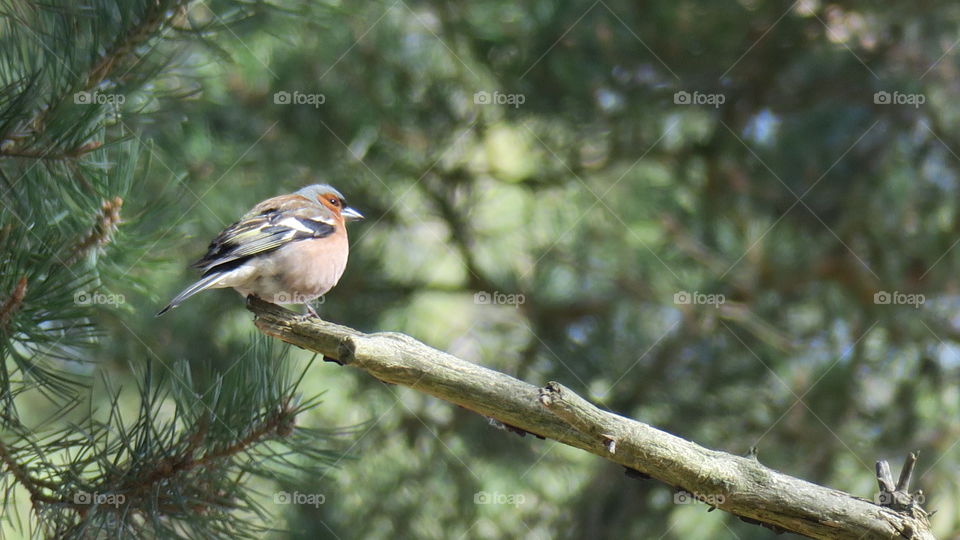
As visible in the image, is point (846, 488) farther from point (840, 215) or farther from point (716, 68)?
point (716, 68)

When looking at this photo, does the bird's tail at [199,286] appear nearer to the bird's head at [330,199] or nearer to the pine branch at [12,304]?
the pine branch at [12,304]

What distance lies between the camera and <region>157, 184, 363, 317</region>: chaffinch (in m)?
3.87

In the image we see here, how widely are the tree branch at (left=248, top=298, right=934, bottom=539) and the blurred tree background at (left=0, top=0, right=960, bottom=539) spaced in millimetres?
2983

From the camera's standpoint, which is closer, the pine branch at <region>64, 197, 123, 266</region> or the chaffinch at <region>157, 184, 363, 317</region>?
the pine branch at <region>64, 197, 123, 266</region>

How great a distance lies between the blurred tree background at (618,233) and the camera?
6121 millimetres

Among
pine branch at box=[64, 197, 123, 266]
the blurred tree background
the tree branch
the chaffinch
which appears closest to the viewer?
the tree branch

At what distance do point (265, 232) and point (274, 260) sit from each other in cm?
22

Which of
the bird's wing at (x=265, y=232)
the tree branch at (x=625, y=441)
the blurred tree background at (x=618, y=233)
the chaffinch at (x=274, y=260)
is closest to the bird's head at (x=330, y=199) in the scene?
the bird's wing at (x=265, y=232)

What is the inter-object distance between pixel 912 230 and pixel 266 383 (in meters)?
4.88

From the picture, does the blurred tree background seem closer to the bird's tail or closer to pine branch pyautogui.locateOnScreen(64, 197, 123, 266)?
the bird's tail

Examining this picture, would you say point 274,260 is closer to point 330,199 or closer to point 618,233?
point 330,199

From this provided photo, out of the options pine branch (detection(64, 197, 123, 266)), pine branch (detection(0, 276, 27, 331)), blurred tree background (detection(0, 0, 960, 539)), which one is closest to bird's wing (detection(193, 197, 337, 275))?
pine branch (detection(64, 197, 123, 266))

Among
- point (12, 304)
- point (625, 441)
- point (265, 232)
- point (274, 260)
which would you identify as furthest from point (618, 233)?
point (12, 304)

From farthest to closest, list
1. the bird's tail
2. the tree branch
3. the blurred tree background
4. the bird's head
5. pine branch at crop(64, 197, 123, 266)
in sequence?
the blurred tree background
the bird's head
the bird's tail
pine branch at crop(64, 197, 123, 266)
the tree branch
